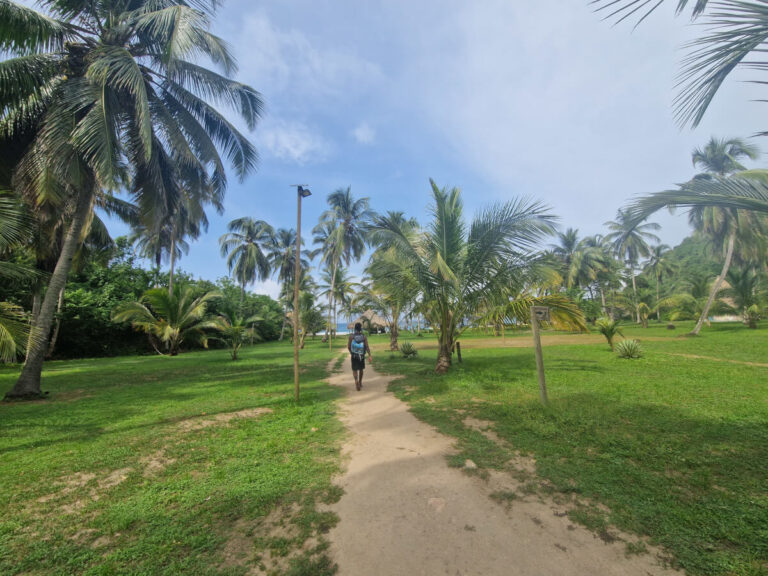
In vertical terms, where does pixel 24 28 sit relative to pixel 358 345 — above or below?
above

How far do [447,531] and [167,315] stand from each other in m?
19.1

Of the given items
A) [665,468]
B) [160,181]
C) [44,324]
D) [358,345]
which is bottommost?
[665,468]

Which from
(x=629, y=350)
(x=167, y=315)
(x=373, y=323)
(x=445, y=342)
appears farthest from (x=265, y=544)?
(x=373, y=323)

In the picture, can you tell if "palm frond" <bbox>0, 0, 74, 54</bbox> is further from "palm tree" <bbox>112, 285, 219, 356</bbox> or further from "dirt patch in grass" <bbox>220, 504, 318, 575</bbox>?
"palm tree" <bbox>112, 285, 219, 356</bbox>

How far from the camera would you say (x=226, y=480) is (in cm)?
306

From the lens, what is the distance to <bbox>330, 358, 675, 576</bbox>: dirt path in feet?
6.20

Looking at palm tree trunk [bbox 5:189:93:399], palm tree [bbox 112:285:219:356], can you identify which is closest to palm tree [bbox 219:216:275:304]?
palm tree [bbox 112:285:219:356]

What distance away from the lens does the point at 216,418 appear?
5.18 metres

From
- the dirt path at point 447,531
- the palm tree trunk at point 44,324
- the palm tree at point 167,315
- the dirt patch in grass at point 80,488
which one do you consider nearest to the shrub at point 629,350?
the dirt path at point 447,531

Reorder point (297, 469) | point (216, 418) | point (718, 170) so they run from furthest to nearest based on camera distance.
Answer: point (718, 170)
point (216, 418)
point (297, 469)

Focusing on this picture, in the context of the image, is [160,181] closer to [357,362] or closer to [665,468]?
[357,362]

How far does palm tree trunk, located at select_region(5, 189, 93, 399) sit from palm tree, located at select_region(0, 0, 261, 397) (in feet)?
0.07

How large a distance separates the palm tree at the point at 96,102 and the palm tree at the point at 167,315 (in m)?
9.26

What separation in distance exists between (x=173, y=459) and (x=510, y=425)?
14.4 feet
